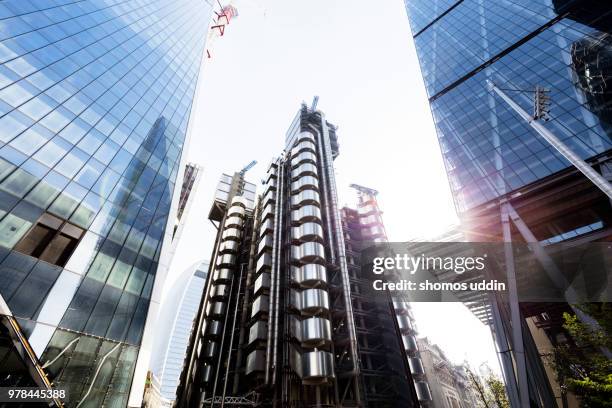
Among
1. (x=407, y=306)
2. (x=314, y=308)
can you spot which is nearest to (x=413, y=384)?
(x=407, y=306)

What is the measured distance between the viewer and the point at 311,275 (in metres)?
28.3

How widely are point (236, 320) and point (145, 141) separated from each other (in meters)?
24.7

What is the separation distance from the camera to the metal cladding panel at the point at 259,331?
28.9 m

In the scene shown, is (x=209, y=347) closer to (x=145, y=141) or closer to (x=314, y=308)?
(x=314, y=308)

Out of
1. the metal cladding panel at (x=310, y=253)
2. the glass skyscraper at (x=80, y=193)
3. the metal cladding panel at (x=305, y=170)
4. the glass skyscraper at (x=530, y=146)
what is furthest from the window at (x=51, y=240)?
the glass skyscraper at (x=530, y=146)

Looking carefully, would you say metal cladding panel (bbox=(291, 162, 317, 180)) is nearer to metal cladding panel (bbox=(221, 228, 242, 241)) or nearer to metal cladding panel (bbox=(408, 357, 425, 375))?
metal cladding panel (bbox=(221, 228, 242, 241))

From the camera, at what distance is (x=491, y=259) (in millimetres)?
28281

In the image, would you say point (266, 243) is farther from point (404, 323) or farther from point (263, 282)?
point (404, 323)

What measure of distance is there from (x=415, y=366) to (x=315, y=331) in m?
13.9

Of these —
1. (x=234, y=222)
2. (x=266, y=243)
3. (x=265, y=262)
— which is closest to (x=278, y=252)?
(x=265, y=262)

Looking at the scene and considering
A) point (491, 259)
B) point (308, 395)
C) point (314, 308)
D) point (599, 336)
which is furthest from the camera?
point (491, 259)

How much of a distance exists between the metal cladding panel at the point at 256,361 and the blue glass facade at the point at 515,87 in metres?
29.9

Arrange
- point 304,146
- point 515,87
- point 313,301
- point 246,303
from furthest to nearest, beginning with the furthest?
point 304,146 → point 515,87 → point 246,303 → point 313,301

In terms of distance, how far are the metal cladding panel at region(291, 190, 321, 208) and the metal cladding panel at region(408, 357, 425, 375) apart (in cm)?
2062
